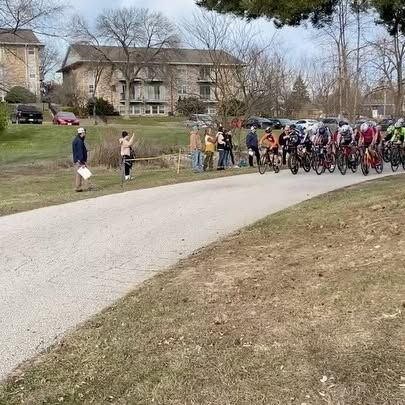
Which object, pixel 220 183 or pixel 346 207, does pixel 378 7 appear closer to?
pixel 346 207

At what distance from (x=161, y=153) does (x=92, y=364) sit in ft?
79.6

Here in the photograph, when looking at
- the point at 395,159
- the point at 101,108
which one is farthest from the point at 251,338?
the point at 101,108

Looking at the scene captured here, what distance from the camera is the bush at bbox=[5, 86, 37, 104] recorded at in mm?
75125

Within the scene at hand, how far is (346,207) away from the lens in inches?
392

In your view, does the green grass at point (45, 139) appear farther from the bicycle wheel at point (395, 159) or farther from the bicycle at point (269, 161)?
the bicycle wheel at point (395, 159)

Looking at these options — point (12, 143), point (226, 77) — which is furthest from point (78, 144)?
point (12, 143)

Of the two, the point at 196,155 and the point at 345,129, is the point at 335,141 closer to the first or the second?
the point at 345,129

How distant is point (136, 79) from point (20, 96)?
17907 mm

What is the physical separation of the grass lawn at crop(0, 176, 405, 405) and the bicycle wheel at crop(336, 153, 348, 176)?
12.8 meters

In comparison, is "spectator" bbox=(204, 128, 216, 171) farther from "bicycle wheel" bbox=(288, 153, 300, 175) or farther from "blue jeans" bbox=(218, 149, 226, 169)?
"bicycle wheel" bbox=(288, 153, 300, 175)

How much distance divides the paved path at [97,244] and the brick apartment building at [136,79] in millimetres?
57984

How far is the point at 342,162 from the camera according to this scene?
19906mm

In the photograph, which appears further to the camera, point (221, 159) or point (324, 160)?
point (221, 159)

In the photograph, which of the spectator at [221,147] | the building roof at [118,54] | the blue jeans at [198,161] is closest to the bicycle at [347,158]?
the spectator at [221,147]
